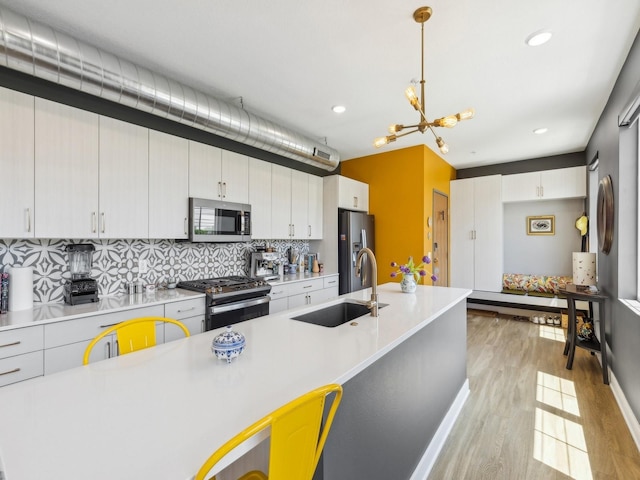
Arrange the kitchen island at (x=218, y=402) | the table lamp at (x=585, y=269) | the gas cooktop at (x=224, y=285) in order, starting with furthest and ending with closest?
the table lamp at (x=585, y=269) → the gas cooktop at (x=224, y=285) → the kitchen island at (x=218, y=402)

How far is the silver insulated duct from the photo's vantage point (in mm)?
1796

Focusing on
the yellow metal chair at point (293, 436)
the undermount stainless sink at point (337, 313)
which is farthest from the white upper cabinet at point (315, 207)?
the yellow metal chair at point (293, 436)

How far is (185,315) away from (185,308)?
2.4 inches

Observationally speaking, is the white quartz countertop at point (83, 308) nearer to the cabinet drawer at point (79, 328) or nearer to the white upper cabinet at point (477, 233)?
the cabinet drawer at point (79, 328)

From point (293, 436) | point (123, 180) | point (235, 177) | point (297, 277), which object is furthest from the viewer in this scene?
point (297, 277)

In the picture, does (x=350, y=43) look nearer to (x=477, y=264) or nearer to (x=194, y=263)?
(x=194, y=263)

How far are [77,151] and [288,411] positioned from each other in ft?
8.42

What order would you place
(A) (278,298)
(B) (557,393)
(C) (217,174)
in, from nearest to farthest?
(B) (557,393)
(C) (217,174)
(A) (278,298)

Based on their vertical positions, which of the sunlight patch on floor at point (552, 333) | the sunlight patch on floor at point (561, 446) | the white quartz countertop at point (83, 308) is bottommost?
the sunlight patch on floor at point (561, 446)

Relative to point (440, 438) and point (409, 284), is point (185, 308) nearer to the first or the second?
point (409, 284)

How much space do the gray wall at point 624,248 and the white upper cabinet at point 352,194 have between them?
2.92m

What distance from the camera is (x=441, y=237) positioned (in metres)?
5.49

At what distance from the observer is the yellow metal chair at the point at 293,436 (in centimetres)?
74

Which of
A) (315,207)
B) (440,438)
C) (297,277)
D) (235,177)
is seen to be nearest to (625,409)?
(440,438)
